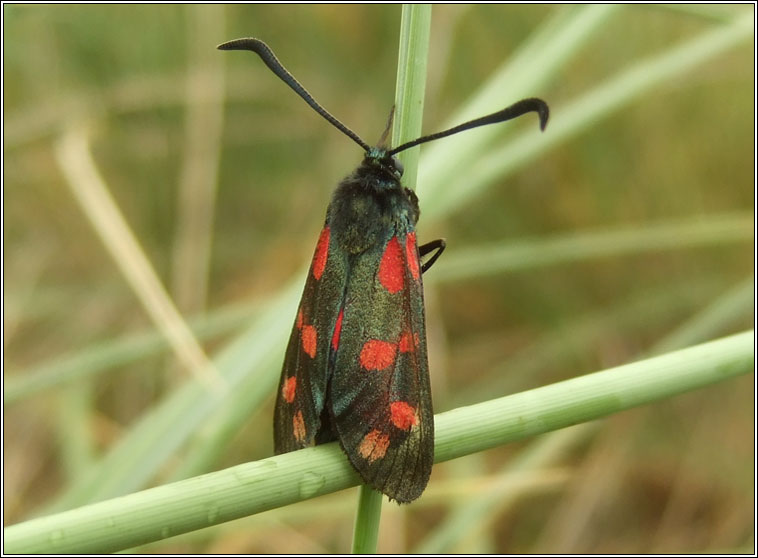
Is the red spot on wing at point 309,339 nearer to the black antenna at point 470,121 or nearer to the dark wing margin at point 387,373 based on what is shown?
the dark wing margin at point 387,373

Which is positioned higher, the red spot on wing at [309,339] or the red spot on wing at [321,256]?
the red spot on wing at [321,256]

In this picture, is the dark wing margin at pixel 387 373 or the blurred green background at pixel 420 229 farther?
the blurred green background at pixel 420 229

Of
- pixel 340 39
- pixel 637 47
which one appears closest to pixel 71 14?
pixel 340 39

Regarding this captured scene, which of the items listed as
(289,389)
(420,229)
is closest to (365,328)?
(289,389)

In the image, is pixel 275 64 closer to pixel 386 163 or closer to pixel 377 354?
pixel 386 163

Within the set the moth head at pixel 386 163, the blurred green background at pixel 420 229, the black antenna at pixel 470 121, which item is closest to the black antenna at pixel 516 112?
the black antenna at pixel 470 121

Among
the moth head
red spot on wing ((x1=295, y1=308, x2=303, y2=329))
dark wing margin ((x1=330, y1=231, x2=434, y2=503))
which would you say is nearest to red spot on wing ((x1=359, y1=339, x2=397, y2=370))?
dark wing margin ((x1=330, y1=231, x2=434, y2=503))
